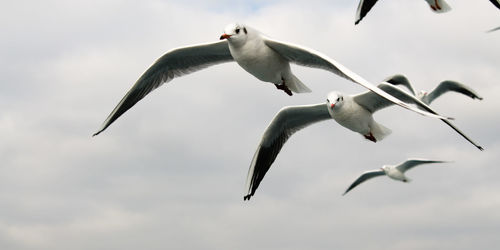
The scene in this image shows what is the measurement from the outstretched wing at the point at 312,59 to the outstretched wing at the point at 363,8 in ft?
10.4

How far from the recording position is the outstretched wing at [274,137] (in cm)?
1297

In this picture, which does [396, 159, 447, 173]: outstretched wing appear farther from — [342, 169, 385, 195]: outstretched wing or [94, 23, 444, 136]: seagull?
[94, 23, 444, 136]: seagull

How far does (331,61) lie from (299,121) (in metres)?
4.73

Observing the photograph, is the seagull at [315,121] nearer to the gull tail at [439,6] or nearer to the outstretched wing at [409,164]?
the gull tail at [439,6]

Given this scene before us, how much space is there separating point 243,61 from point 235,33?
0.49 meters

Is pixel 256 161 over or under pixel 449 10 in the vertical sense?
under

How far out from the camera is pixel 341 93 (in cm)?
1180

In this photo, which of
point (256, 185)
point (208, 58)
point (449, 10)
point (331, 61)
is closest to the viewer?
point (331, 61)

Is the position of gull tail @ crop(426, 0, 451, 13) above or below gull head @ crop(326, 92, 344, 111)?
above

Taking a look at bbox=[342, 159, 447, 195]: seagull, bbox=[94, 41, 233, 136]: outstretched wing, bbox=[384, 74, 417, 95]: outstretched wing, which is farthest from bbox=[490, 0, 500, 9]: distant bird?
bbox=[342, 159, 447, 195]: seagull

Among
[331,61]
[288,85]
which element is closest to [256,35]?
[288,85]

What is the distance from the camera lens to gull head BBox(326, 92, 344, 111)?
37.7ft

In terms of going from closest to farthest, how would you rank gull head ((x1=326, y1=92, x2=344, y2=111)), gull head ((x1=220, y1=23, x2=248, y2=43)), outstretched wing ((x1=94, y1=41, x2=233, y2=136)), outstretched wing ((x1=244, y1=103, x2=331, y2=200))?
gull head ((x1=220, y1=23, x2=248, y2=43)) → outstretched wing ((x1=94, y1=41, x2=233, y2=136)) → gull head ((x1=326, y1=92, x2=344, y2=111)) → outstretched wing ((x1=244, y1=103, x2=331, y2=200))

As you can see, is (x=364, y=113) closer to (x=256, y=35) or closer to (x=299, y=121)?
(x=299, y=121)
